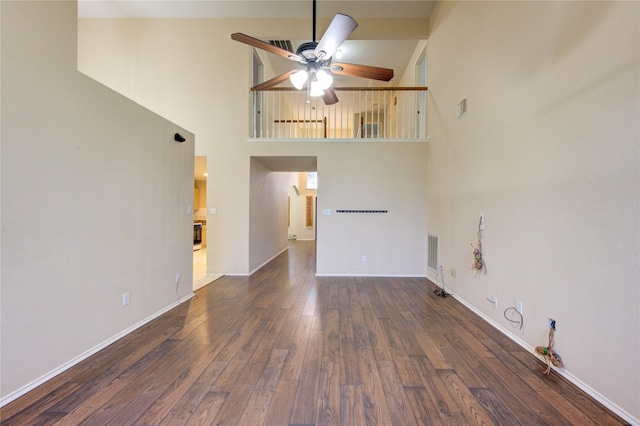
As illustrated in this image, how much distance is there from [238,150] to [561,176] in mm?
4608

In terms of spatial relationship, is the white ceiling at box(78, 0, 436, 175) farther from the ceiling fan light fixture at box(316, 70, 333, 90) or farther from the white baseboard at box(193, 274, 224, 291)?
the white baseboard at box(193, 274, 224, 291)

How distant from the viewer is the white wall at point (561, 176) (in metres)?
1.53

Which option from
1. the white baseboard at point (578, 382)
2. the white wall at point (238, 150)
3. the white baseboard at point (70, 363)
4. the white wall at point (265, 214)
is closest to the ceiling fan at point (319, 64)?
the white wall at point (238, 150)

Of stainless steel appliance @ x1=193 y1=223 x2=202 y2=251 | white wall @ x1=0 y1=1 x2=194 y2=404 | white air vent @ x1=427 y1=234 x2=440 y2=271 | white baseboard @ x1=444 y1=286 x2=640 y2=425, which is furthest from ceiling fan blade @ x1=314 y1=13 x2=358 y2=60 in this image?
stainless steel appliance @ x1=193 y1=223 x2=202 y2=251

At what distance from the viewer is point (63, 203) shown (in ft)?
6.36

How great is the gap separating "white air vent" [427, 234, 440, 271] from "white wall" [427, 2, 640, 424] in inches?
38.0

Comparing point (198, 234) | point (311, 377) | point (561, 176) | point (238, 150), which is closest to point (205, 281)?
point (238, 150)

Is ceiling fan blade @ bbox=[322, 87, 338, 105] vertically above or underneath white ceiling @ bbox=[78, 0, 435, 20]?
underneath

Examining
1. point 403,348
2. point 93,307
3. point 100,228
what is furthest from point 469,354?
point 100,228

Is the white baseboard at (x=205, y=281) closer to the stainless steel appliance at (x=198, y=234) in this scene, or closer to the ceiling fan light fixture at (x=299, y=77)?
the ceiling fan light fixture at (x=299, y=77)

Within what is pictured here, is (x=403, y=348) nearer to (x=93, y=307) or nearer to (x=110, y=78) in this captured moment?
(x=93, y=307)

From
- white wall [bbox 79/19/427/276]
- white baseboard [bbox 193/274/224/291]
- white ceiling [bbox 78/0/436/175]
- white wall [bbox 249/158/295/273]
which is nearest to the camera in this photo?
white baseboard [bbox 193/274/224/291]

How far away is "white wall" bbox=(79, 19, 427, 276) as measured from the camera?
4879 mm

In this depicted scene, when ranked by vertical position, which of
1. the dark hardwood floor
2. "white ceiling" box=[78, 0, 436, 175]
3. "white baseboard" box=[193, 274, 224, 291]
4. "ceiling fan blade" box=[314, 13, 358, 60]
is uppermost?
"white ceiling" box=[78, 0, 436, 175]
